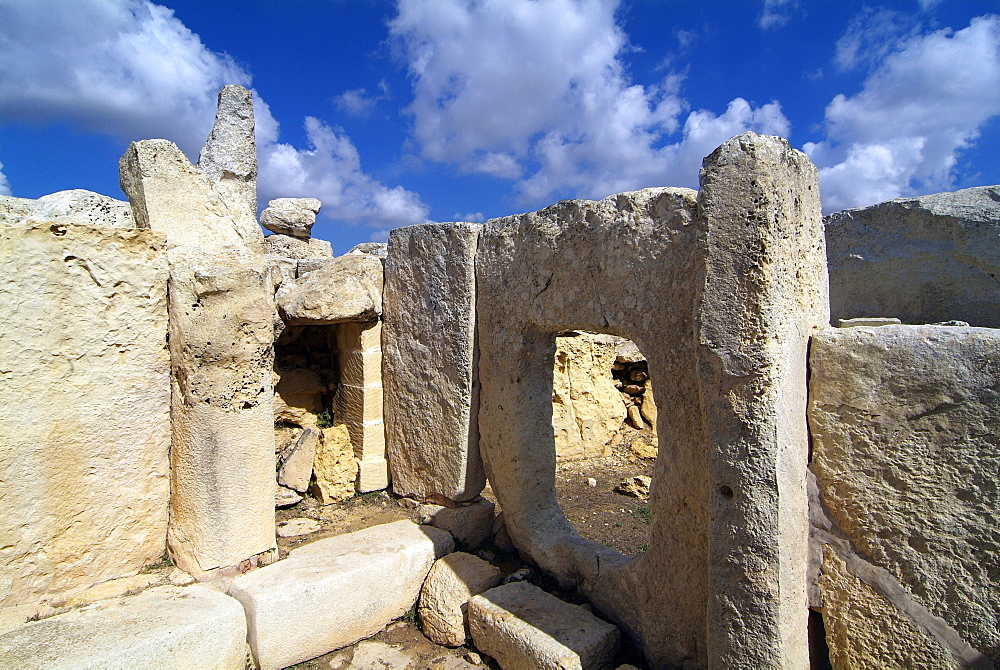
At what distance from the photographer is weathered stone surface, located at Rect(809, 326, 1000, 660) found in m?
1.99

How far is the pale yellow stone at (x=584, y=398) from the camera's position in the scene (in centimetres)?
641

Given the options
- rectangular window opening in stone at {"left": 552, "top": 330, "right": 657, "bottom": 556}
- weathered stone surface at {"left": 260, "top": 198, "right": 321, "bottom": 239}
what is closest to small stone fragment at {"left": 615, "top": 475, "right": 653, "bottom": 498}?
rectangular window opening in stone at {"left": 552, "top": 330, "right": 657, "bottom": 556}

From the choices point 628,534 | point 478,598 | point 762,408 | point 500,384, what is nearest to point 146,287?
point 500,384

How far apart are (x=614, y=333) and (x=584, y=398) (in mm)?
3744

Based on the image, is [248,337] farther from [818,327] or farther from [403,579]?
[818,327]

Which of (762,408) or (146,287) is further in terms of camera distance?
(146,287)

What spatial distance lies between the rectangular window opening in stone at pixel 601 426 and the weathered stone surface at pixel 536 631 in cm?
195

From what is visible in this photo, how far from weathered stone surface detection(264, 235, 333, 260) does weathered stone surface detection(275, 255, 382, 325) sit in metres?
2.40

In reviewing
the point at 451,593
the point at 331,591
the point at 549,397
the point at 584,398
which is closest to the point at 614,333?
the point at 549,397

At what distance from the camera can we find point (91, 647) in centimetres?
248

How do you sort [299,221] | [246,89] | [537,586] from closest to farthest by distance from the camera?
[537,586]
[246,89]
[299,221]

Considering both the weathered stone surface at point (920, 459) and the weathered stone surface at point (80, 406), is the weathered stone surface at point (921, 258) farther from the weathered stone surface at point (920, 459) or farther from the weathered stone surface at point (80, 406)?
the weathered stone surface at point (80, 406)

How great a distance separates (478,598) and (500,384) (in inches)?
49.2

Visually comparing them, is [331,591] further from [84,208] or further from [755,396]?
[84,208]
